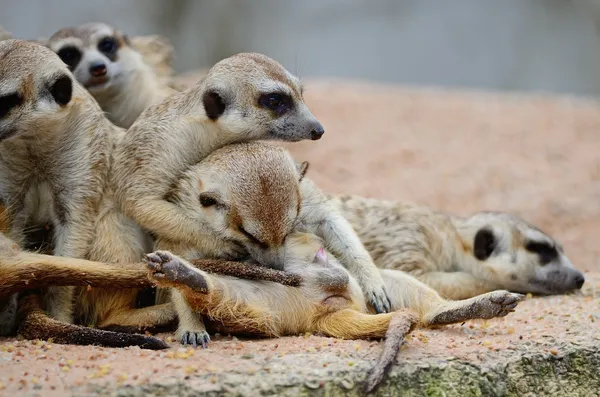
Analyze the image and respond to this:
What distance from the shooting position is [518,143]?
8703 mm

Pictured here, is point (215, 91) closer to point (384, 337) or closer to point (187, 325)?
point (187, 325)

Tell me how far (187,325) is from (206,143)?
1005 mm

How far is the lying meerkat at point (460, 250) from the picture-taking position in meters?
4.89

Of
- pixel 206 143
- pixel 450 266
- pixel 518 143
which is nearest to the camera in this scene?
pixel 206 143

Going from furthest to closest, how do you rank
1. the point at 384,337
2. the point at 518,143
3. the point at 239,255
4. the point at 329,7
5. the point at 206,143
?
the point at 329,7, the point at 518,143, the point at 206,143, the point at 239,255, the point at 384,337

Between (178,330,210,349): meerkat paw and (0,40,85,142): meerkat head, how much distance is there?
1200 mm

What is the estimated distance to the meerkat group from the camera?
3.54m

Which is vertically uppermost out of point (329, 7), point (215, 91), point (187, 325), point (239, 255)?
point (329, 7)

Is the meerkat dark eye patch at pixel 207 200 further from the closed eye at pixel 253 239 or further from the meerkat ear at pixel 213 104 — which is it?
the meerkat ear at pixel 213 104

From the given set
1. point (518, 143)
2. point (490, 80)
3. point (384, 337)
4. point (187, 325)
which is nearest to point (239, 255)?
point (187, 325)

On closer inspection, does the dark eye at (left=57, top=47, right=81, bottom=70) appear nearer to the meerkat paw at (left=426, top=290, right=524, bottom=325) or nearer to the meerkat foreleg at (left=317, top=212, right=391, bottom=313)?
the meerkat foreleg at (left=317, top=212, right=391, bottom=313)

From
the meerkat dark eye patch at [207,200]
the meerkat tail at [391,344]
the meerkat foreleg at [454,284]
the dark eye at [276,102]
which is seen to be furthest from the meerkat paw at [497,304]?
the dark eye at [276,102]

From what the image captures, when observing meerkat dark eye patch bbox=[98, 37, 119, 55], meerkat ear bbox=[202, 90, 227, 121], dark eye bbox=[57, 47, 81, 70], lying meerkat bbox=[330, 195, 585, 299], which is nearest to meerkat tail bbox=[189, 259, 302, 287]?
meerkat ear bbox=[202, 90, 227, 121]

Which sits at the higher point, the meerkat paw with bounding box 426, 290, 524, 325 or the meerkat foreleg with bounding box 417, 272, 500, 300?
the meerkat paw with bounding box 426, 290, 524, 325
